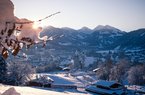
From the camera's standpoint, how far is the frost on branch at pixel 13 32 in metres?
3.33

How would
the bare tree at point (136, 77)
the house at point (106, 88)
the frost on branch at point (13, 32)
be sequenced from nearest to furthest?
the frost on branch at point (13, 32), the house at point (106, 88), the bare tree at point (136, 77)

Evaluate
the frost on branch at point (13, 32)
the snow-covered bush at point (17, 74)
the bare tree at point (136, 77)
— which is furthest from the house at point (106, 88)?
the frost on branch at point (13, 32)

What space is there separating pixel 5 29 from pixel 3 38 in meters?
0.14

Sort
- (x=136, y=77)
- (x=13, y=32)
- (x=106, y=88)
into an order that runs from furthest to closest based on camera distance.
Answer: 1. (x=136, y=77)
2. (x=106, y=88)
3. (x=13, y=32)

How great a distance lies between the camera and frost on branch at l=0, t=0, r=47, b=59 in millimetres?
3334

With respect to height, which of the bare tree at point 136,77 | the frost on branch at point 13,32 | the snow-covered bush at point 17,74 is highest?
the frost on branch at point 13,32

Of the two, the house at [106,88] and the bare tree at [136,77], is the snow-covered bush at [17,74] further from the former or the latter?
the bare tree at [136,77]

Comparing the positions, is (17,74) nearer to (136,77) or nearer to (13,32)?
(136,77)

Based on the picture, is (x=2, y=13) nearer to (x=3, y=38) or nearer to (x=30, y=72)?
(x=3, y=38)

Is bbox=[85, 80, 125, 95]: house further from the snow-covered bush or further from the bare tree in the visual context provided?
the bare tree

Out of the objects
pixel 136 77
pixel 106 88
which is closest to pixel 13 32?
pixel 106 88

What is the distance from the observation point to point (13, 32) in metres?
3.41

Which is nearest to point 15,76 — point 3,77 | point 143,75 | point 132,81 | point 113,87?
point 3,77

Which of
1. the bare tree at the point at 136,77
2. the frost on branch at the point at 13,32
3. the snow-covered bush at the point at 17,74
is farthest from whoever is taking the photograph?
the bare tree at the point at 136,77
